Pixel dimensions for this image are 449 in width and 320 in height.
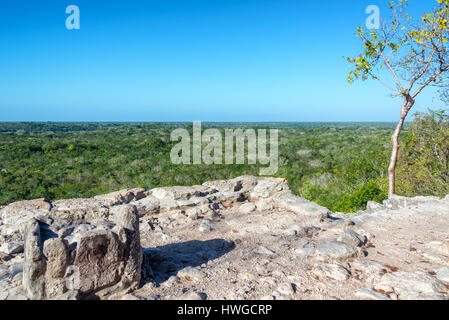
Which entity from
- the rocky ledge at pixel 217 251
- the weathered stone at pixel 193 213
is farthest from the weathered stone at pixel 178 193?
the weathered stone at pixel 193 213

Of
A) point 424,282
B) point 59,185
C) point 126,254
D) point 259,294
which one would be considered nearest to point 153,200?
point 126,254

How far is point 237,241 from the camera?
202 inches

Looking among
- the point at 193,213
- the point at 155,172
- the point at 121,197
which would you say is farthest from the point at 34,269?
the point at 155,172

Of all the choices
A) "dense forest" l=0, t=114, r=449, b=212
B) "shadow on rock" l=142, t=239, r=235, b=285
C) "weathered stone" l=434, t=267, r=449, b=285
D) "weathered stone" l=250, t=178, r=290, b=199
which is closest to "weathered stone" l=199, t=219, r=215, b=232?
"shadow on rock" l=142, t=239, r=235, b=285

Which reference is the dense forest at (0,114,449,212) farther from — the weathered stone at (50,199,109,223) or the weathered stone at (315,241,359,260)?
the weathered stone at (50,199,109,223)

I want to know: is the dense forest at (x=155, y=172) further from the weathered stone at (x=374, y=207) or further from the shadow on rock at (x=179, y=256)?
the shadow on rock at (x=179, y=256)

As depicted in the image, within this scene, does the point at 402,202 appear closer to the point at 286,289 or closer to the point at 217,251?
the point at 217,251

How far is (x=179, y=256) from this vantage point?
438cm

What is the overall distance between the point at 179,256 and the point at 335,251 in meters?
2.23

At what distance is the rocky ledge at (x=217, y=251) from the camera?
3.11 metres

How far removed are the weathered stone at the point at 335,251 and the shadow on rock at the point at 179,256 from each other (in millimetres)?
1377

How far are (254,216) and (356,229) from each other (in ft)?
6.82

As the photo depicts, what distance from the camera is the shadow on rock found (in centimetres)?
381

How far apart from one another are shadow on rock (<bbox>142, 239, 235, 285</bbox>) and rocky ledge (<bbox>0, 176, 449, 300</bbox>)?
0.02m
